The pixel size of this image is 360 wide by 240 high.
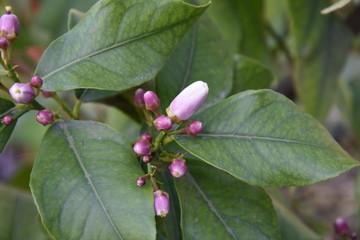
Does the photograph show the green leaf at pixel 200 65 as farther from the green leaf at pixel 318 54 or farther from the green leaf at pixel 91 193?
the green leaf at pixel 318 54

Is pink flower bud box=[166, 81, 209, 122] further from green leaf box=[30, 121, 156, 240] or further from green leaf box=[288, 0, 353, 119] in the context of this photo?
Result: green leaf box=[288, 0, 353, 119]

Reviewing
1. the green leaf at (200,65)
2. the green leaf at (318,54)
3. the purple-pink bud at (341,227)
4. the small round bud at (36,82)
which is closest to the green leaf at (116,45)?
the small round bud at (36,82)

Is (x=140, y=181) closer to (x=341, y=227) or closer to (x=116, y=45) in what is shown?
(x=116, y=45)

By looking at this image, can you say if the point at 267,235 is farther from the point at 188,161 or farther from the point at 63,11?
the point at 63,11

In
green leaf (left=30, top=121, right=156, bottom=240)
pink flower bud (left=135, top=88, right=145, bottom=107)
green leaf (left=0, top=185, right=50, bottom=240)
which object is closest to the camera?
green leaf (left=30, top=121, right=156, bottom=240)

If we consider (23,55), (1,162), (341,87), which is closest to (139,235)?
(23,55)

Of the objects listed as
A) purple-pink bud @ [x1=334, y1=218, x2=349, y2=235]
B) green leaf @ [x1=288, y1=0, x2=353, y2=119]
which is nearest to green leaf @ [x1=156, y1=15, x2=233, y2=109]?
purple-pink bud @ [x1=334, y1=218, x2=349, y2=235]
